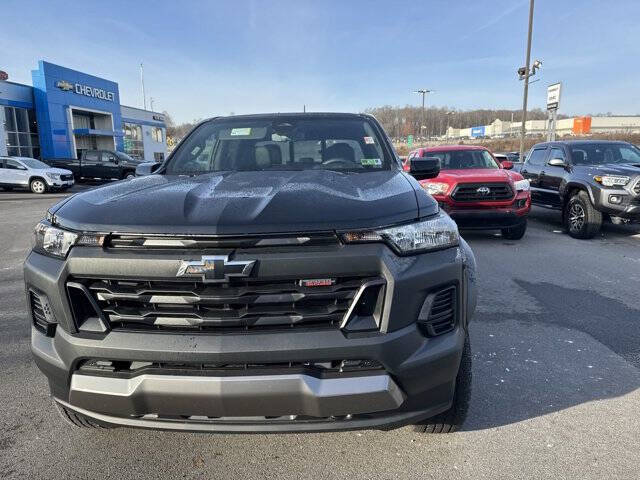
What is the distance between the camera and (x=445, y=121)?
11269 centimetres

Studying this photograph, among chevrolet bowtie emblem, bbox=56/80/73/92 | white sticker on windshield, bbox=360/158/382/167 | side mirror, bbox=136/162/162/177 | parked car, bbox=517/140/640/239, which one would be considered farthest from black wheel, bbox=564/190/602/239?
chevrolet bowtie emblem, bbox=56/80/73/92

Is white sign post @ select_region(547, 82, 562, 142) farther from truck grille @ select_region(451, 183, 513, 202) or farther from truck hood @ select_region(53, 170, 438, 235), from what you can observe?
truck hood @ select_region(53, 170, 438, 235)

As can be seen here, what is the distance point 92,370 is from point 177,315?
1.44 feet

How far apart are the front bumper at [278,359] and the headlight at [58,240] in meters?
0.05

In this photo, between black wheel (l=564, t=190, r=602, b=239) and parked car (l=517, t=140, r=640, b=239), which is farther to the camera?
black wheel (l=564, t=190, r=602, b=239)

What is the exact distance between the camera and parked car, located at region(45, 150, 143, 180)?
23.5 m

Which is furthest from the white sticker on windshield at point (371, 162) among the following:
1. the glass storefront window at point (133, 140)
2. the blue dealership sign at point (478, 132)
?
the blue dealership sign at point (478, 132)

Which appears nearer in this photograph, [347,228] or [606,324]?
[347,228]

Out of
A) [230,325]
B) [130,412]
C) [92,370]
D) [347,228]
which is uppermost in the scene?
[347,228]

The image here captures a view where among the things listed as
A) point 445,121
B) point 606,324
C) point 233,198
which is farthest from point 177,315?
point 445,121

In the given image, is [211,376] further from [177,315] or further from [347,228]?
[347,228]

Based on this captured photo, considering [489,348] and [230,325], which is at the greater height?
[230,325]

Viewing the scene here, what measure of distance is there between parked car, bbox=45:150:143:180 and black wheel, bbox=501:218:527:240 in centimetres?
2024

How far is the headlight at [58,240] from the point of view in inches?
75.7
